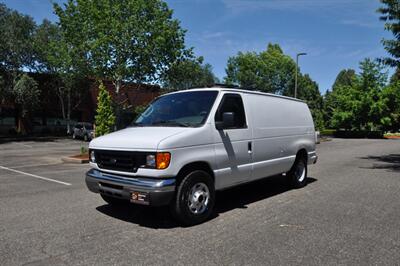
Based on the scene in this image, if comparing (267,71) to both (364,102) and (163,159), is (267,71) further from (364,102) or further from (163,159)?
(163,159)

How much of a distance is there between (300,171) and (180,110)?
394 cm

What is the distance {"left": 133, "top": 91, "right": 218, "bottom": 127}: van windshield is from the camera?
5.93 meters

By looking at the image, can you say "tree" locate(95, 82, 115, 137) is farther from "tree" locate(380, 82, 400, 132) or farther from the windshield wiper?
"tree" locate(380, 82, 400, 132)

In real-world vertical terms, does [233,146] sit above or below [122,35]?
below

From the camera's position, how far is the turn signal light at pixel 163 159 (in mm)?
5027

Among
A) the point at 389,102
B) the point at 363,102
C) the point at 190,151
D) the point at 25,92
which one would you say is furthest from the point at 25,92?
the point at 389,102

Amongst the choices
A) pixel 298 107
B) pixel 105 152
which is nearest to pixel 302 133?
pixel 298 107

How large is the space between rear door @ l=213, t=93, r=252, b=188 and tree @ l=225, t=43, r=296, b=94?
38673 mm

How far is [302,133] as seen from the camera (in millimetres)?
8586

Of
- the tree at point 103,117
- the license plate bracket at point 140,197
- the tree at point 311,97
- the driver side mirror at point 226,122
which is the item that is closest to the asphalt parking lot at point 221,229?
the license plate bracket at point 140,197

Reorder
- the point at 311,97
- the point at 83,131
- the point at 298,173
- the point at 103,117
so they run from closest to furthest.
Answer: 1. the point at 298,173
2. the point at 103,117
3. the point at 83,131
4. the point at 311,97

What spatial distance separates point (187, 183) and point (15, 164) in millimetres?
11126

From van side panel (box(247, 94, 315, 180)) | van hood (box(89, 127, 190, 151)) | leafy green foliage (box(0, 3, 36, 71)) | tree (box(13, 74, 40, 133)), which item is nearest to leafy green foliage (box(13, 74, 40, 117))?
tree (box(13, 74, 40, 133))

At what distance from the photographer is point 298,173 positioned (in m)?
8.62
